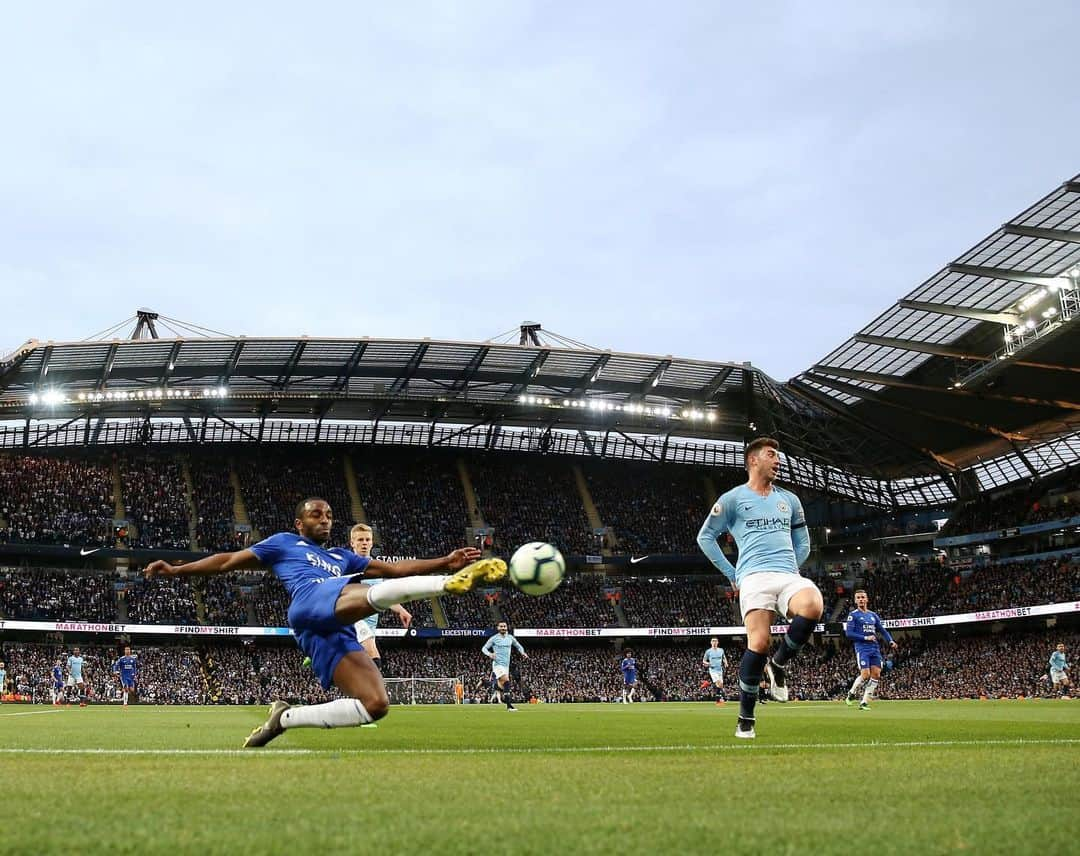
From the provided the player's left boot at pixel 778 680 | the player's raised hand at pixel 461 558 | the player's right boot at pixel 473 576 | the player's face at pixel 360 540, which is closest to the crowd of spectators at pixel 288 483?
the player's face at pixel 360 540

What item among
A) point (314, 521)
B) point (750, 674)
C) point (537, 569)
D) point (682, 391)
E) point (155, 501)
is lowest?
point (750, 674)

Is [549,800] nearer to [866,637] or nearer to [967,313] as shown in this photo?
[866,637]

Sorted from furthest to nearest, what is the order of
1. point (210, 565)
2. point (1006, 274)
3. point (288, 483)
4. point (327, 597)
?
point (288, 483), point (1006, 274), point (210, 565), point (327, 597)

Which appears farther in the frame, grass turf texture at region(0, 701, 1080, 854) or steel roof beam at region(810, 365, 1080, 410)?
steel roof beam at region(810, 365, 1080, 410)

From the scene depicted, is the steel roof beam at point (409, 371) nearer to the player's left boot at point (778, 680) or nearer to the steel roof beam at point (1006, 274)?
the steel roof beam at point (1006, 274)

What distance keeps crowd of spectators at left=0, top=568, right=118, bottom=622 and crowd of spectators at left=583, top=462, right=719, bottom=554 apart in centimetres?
2876

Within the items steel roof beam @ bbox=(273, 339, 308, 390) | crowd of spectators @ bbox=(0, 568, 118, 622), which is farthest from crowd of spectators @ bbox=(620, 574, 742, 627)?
crowd of spectators @ bbox=(0, 568, 118, 622)

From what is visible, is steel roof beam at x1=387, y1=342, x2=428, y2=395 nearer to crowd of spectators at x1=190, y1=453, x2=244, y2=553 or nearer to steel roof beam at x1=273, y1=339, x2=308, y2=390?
steel roof beam at x1=273, y1=339, x2=308, y2=390

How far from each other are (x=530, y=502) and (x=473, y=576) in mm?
56461

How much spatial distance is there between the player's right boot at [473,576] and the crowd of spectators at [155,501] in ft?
170

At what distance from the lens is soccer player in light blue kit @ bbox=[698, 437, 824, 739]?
8617 millimetres

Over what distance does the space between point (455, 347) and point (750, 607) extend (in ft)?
121

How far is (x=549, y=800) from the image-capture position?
4.16 metres

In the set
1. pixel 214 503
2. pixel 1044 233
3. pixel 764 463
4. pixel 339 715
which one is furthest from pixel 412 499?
pixel 339 715
